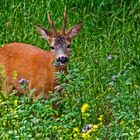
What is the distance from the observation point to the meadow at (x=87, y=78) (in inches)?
263

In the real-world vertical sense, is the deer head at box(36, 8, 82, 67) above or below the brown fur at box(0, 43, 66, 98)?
above

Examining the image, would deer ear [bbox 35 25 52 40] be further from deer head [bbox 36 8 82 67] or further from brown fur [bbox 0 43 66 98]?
brown fur [bbox 0 43 66 98]

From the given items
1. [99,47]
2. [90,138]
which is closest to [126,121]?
[90,138]

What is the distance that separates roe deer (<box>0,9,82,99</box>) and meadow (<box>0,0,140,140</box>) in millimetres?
207

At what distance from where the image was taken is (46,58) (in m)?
9.03

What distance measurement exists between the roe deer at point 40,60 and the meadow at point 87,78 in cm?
21

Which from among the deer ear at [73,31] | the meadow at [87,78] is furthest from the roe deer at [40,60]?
the meadow at [87,78]

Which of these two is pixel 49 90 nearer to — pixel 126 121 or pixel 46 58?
pixel 46 58

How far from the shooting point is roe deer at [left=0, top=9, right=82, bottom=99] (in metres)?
8.57

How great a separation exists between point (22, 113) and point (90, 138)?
83cm

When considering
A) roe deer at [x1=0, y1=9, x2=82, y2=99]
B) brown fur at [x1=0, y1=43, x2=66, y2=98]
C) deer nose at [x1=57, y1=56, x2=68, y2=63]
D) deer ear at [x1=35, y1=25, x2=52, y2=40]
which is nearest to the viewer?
deer nose at [x1=57, y1=56, x2=68, y2=63]

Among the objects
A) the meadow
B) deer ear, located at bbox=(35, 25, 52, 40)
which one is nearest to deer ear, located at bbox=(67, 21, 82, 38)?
deer ear, located at bbox=(35, 25, 52, 40)

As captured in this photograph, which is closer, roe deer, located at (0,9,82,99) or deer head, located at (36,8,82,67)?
deer head, located at (36,8,82,67)

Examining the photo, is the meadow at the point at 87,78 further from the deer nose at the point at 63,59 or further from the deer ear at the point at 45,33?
the deer ear at the point at 45,33
